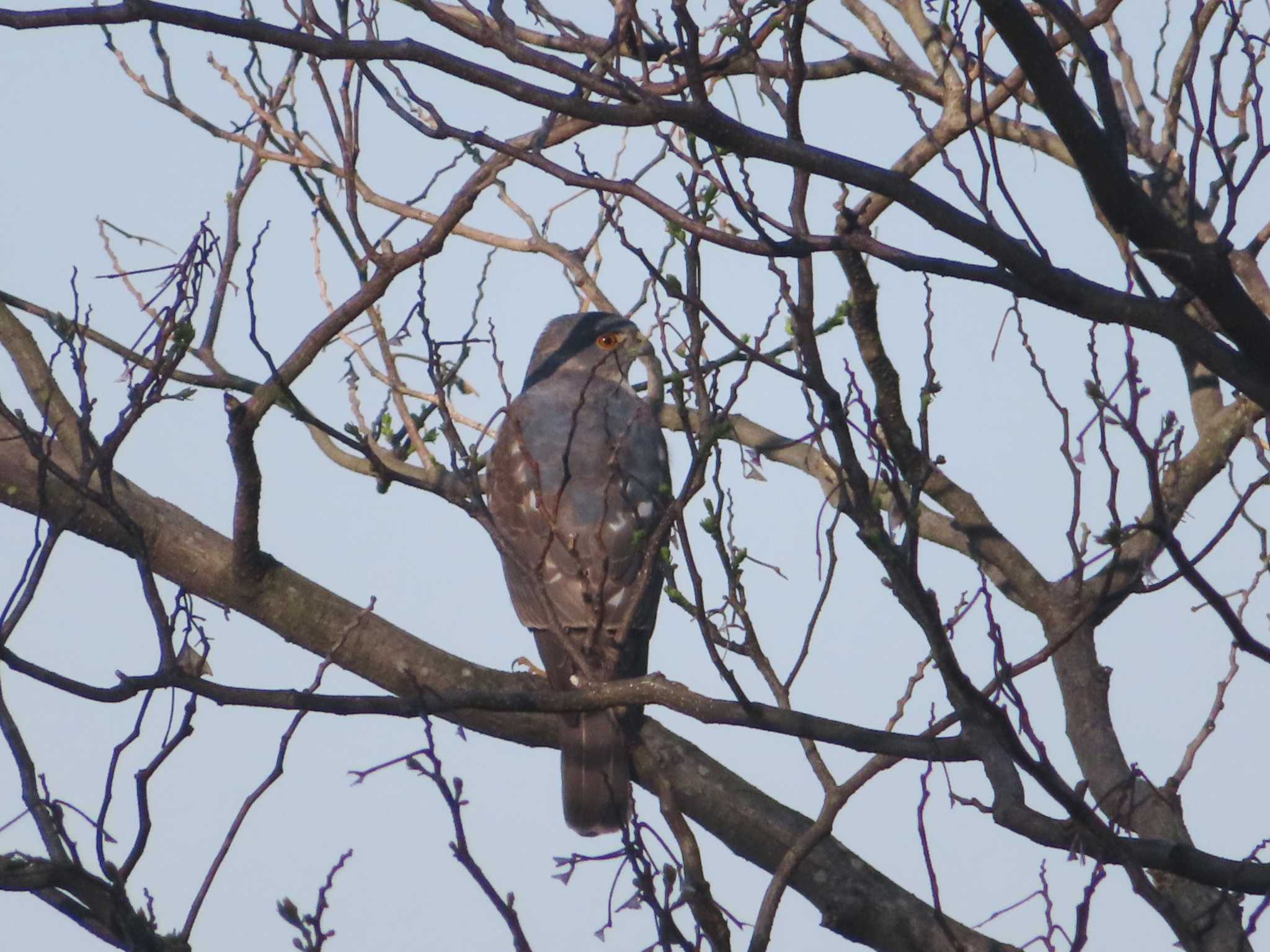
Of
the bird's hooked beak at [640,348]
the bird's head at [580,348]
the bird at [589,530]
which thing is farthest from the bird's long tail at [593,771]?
the bird's head at [580,348]

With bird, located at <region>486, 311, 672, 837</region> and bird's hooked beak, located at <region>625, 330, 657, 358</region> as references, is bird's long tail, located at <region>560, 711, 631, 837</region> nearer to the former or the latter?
bird, located at <region>486, 311, 672, 837</region>

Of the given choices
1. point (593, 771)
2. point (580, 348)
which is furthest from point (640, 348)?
point (580, 348)

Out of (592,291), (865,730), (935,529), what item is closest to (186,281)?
(592,291)

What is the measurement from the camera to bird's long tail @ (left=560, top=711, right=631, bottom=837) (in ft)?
17.2

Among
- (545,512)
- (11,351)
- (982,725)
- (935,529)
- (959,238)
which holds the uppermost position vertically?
(11,351)

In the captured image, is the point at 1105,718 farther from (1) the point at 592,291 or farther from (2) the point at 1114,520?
(1) the point at 592,291

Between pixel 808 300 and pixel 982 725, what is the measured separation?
91 centimetres

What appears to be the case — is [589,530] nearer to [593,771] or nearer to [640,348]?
[640,348]

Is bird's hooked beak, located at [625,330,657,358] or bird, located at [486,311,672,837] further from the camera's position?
bird's hooked beak, located at [625,330,657,358]

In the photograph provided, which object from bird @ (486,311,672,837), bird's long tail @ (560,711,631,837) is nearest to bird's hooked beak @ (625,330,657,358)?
bird @ (486,311,672,837)

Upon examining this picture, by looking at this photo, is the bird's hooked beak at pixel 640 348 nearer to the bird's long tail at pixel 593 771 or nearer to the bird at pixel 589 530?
the bird at pixel 589 530

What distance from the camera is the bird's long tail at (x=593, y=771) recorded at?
5.24m

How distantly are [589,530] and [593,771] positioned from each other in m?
1.02

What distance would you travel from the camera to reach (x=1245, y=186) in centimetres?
301
